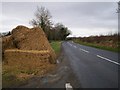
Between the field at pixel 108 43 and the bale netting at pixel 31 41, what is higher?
the bale netting at pixel 31 41

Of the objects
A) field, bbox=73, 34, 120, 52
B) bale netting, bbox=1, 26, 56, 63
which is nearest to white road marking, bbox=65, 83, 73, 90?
bale netting, bbox=1, 26, 56, 63

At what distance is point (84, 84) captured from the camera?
8477 mm

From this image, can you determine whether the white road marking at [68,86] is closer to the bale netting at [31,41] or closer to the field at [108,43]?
the bale netting at [31,41]

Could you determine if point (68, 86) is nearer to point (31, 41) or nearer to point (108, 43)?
point (31, 41)

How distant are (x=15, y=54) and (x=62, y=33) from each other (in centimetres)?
12069

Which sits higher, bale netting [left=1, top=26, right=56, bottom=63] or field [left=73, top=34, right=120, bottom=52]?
bale netting [left=1, top=26, right=56, bottom=63]

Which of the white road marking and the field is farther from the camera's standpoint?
the field

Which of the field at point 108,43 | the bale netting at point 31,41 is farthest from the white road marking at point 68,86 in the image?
the field at point 108,43

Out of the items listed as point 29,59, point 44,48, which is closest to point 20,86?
point 29,59

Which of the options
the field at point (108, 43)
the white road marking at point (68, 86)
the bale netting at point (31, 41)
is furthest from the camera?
the field at point (108, 43)

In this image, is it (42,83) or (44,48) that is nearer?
(42,83)

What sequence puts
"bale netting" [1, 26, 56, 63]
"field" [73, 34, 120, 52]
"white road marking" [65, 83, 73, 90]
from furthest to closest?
"field" [73, 34, 120, 52] < "bale netting" [1, 26, 56, 63] < "white road marking" [65, 83, 73, 90]

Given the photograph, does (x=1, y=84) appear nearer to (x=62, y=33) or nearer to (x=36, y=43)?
(x=36, y=43)

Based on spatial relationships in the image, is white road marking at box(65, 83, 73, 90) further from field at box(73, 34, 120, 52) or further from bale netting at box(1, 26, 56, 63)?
field at box(73, 34, 120, 52)
